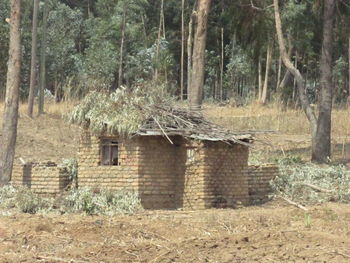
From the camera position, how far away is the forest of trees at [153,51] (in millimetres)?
35250

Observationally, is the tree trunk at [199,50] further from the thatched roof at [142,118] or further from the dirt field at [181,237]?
the dirt field at [181,237]

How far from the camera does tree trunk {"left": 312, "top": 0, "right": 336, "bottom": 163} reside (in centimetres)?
2270

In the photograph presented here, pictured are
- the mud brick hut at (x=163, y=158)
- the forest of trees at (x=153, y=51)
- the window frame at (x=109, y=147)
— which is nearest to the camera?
the mud brick hut at (x=163, y=158)

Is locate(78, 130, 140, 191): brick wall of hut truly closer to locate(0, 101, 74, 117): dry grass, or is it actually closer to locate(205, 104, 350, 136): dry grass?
locate(205, 104, 350, 136): dry grass

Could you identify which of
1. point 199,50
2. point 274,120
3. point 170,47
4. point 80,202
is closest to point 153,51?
point 170,47

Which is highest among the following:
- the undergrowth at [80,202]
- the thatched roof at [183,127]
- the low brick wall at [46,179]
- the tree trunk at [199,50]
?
the tree trunk at [199,50]

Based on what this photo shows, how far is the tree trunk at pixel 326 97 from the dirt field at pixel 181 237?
24.9 ft

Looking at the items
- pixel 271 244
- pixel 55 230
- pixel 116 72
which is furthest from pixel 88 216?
pixel 116 72

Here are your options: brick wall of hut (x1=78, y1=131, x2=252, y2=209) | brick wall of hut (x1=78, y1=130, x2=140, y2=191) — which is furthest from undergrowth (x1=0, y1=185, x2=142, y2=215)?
brick wall of hut (x1=78, y1=131, x2=252, y2=209)

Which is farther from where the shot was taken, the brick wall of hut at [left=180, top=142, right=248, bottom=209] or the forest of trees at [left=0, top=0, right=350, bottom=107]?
the forest of trees at [left=0, top=0, right=350, bottom=107]

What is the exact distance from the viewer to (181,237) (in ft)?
38.2

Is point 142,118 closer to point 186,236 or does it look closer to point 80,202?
point 80,202

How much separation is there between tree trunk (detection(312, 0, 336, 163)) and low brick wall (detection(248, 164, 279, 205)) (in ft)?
15.7

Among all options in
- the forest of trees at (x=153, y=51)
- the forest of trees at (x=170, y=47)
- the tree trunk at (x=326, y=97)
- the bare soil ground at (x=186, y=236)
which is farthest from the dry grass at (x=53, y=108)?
the bare soil ground at (x=186, y=236)
